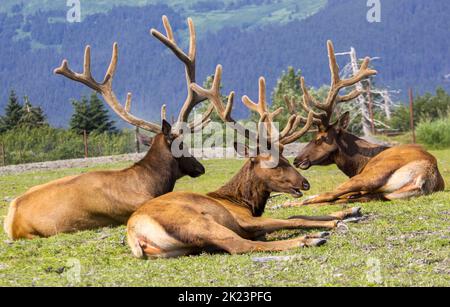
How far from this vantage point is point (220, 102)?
516 inches

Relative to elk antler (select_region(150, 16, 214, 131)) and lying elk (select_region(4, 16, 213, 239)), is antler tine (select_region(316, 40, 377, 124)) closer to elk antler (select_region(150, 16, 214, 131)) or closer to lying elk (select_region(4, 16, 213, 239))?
elk antler (select_region(150, 16, 214, 131))

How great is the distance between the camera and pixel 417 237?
10.2 m

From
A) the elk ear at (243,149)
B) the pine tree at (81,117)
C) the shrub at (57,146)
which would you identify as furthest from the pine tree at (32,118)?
the elk ear at (243,149)

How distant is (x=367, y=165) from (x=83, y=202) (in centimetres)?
439

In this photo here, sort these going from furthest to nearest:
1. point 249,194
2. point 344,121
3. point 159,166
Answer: point 344,121
point 159,166
point 249,194

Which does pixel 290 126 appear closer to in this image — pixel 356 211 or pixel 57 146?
pixel 356 211

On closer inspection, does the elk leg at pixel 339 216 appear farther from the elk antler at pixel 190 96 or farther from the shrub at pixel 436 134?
the shrub at pixel 436 134

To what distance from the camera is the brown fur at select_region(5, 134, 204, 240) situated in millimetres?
12219

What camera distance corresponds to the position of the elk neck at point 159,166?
42.5 feet

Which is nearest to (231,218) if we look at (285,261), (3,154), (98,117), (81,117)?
(285,261)

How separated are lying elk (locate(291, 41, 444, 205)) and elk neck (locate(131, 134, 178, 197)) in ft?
6.67

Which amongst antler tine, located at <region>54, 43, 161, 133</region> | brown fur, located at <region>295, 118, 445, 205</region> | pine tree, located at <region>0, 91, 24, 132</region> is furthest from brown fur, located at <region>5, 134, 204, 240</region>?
pine tree, located at <region>0, 91, 24, 132</region>

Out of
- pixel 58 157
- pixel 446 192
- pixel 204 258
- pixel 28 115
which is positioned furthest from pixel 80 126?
pixel 204 258
